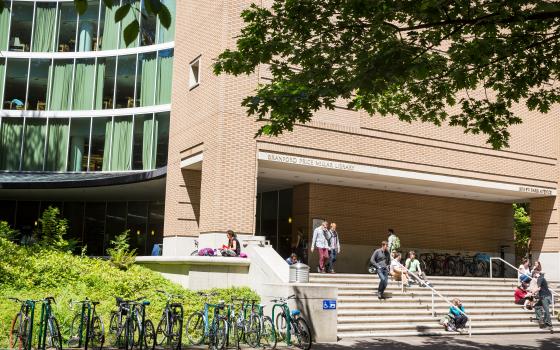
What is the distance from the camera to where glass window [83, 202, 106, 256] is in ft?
105

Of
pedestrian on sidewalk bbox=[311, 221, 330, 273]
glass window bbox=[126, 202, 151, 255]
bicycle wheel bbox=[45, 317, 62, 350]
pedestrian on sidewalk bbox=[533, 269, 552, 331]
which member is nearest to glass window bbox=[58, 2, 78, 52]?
glass window bbox=[126, 202, 151, 255]

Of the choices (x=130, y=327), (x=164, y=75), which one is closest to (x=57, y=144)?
(x=164, y=75)

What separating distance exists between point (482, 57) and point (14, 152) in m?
26.7

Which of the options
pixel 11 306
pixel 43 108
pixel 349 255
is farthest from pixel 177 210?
pixel 43 108

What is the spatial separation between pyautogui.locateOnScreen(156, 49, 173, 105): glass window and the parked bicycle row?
17.4 metres

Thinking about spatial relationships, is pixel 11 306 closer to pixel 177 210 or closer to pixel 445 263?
pixel 177 210

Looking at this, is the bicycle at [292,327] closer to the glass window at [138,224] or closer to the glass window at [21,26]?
the glass window at [138,224]

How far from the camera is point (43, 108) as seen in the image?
31094 millimetres

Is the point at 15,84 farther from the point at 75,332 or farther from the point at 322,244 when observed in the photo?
the point at 75,332

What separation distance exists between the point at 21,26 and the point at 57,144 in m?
6.94

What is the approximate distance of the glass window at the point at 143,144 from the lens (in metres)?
29.1

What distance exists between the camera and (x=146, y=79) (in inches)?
1177

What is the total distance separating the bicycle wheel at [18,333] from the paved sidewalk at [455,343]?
224 inches

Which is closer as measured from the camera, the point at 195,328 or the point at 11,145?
the point at 195,328
